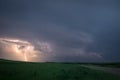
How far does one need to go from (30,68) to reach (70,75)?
40.8ft

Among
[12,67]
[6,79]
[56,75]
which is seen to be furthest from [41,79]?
[12,67]

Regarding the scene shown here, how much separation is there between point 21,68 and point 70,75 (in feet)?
47.0

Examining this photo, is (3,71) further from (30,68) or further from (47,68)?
(47,68)

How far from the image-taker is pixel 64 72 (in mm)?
57625

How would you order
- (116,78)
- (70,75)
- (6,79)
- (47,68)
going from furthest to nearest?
(47,68) < (116,78) < (70,75) < (6,79)

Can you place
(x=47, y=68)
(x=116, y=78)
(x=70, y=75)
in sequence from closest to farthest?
(x=70, y=75), (x=116, y=78), (x=47, y=68)

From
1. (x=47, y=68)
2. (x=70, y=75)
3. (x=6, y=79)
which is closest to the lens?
(x=6, y=79)

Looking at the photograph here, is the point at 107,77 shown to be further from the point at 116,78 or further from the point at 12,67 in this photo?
the point at 12,67

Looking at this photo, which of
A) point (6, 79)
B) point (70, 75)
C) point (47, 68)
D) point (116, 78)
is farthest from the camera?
point (47, 68)

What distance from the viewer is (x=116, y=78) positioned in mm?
58250

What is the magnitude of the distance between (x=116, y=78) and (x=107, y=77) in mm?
2321

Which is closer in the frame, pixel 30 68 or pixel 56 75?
pixel 56 75

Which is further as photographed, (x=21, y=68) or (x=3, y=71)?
(x=21, y=68)

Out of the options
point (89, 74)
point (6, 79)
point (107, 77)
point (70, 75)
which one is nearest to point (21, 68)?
point (6, 79)
